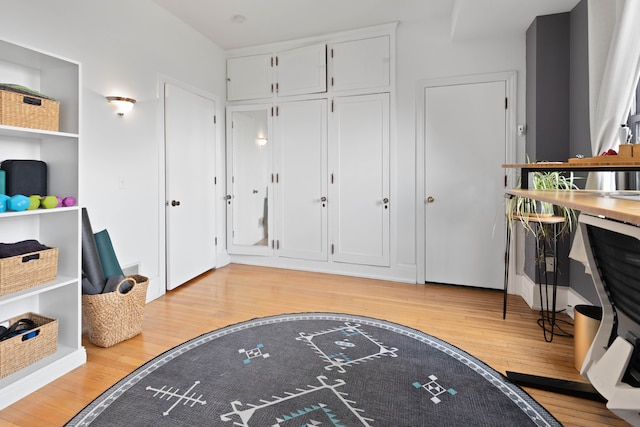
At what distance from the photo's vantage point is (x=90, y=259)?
2.37 metres

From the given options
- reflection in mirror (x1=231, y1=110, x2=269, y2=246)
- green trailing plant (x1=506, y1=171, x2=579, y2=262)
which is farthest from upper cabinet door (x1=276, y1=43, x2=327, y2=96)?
green trailing plant (x1=506, y1=171, x2=579, y2=262)

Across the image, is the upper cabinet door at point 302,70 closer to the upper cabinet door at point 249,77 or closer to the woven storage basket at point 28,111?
the upper cabinet door at point 249,77

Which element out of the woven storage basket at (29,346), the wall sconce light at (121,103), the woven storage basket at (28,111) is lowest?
the woven storage basket at (29,346)

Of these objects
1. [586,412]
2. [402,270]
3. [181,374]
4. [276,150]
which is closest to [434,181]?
[402,270]

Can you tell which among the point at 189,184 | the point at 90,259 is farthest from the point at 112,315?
the point at 189,184

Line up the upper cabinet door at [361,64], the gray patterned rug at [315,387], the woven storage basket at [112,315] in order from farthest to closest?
the upper cabinet door at [361,64], the woven storage basket at [112,315], the gray patterned rug at [315,387]

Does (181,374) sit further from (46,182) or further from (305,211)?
(305,211)

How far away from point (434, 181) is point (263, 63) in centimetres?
251

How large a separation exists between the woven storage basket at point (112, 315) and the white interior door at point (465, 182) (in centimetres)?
282

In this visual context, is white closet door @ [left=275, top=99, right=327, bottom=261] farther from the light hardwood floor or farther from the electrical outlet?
the electrical outlet

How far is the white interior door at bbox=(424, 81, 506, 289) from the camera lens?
3.46 m

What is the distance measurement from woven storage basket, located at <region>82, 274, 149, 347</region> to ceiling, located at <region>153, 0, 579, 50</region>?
2.67 meters

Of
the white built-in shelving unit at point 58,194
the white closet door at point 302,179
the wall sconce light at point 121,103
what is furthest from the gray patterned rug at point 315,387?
the wall sconce light at point 121,103

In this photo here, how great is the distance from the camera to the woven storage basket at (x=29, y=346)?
179 cm
